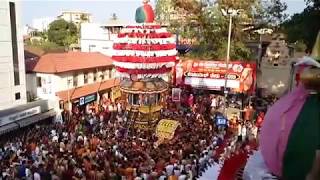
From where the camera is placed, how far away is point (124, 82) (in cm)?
1797

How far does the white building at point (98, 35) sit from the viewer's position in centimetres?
3916

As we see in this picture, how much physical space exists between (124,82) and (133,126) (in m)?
1.97

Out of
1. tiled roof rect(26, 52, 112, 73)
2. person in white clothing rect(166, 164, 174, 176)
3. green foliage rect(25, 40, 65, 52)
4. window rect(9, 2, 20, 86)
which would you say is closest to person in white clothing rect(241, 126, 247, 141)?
person in white clothing rect(166, 164, 174, 176)

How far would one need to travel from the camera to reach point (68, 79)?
81.6ft

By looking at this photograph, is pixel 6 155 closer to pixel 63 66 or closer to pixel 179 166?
pixel 179 166

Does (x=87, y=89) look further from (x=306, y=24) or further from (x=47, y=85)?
(x=306, y=24)

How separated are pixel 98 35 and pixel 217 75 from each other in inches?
746

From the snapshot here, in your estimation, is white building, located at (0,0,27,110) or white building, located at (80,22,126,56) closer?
white building, located at (0,0,27,110)

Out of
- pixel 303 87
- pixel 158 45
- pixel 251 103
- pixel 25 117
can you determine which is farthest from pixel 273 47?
pixel 303 87

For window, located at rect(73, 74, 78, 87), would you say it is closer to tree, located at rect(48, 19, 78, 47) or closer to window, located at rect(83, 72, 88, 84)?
window, located at rect(83, 72, 88, 84)

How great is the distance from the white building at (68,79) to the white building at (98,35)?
9655mm

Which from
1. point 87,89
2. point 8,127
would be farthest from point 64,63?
point 8,127

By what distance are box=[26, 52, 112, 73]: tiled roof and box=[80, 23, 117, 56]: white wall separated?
879 cm

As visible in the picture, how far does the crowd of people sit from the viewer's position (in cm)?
1158
